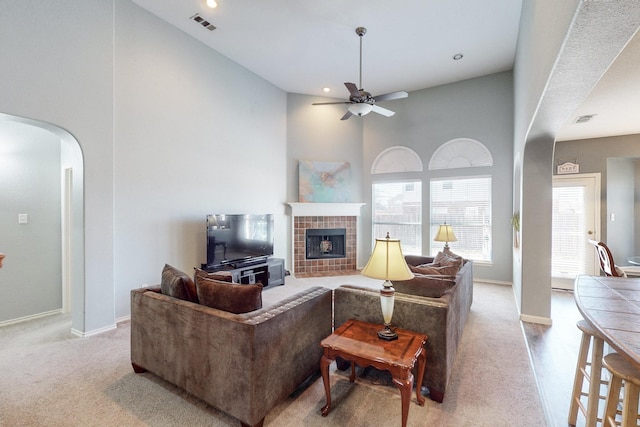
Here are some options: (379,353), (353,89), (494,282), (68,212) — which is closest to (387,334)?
(379,353)

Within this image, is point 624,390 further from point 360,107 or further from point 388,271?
point 360,107

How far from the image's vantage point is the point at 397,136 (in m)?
6.43

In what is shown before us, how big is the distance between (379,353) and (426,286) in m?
0.74

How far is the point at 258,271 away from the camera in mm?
4969

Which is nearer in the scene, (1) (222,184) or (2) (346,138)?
(1) (222,184)

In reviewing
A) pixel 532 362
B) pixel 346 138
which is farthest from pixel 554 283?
pixel 346 138

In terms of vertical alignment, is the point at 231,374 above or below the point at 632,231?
below

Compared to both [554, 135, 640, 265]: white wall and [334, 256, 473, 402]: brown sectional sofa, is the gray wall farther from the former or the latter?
[334, 256, 473, 402]: brown sectional sofa

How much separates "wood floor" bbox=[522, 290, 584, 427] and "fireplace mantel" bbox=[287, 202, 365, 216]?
12.6 feet

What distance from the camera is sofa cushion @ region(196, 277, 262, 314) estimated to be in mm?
1945

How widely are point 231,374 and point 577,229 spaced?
20.1 ft

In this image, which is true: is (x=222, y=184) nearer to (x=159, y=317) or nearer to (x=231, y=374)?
(x=159, y=317)

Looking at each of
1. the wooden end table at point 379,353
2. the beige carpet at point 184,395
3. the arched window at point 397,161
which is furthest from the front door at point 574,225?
the wooden end table at point 379,353

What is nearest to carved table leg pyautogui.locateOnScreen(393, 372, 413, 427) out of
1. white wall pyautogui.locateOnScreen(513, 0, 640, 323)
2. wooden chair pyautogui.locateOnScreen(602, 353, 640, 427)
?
wooden chair pyautogui.locateOnScreen(602, 353, 640, 427)
